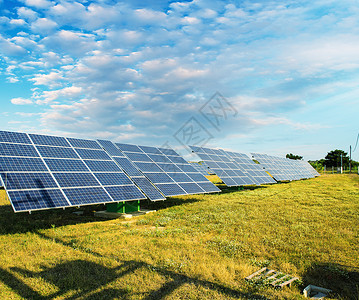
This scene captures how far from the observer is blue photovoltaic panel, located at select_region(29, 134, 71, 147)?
14618 millimetres

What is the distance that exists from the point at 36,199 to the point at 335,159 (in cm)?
12277

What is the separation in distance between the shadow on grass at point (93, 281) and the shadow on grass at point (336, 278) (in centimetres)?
219

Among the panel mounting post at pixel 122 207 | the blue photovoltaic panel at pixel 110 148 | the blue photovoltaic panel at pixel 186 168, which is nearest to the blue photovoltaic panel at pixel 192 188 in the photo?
the blue photovoltaic panel at pixel 186 168

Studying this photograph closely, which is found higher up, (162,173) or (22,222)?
(162,173)

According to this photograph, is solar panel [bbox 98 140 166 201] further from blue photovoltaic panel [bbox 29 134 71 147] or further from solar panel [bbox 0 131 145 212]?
blue photovoltaic panel [bbox 29 134 71 147]

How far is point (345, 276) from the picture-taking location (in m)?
7.57

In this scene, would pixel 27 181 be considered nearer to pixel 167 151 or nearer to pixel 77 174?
pixel 77 174

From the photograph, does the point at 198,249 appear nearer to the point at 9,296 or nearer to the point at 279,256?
the point at 279,256

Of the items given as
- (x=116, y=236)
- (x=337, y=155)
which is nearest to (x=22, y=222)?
(x=116, y=236)

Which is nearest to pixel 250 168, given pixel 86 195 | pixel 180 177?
pixel 180 177

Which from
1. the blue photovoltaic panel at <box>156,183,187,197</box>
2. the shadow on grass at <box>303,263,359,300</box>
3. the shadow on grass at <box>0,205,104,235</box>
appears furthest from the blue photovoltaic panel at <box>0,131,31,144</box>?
the shadow on grass at <box>303,263,359,300</box>

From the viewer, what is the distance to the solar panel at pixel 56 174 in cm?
1097

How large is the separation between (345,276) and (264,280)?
267 centimetres

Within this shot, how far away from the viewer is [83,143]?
1711 cm
